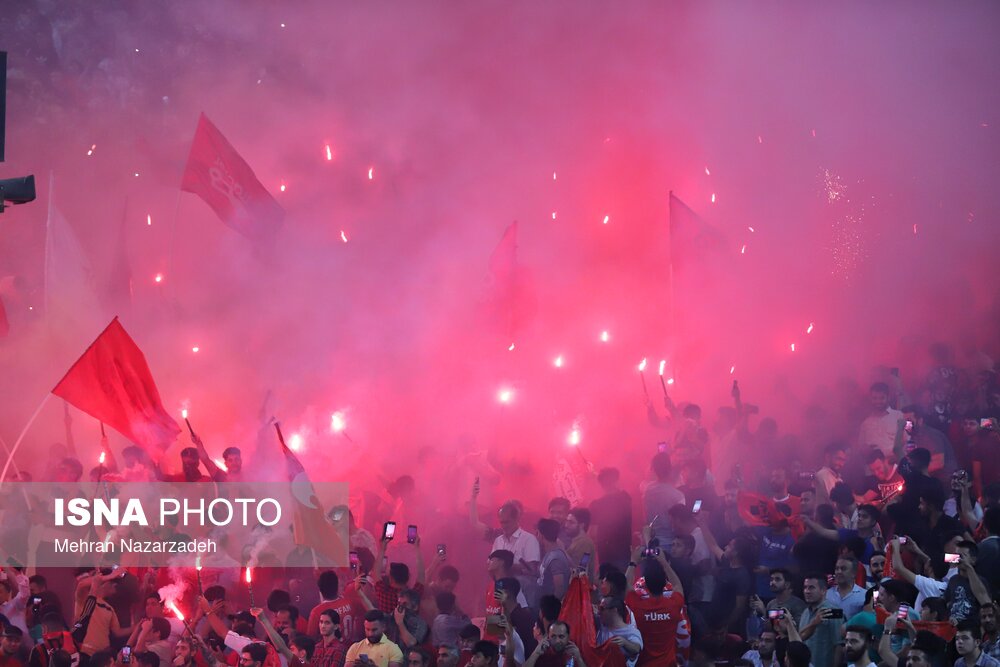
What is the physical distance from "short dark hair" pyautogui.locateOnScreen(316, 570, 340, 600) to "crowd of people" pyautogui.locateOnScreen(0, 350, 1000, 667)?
0.03 ft

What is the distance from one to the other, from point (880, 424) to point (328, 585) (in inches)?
183

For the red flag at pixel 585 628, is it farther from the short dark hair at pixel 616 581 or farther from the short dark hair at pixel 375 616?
the short dark hair at pixel 375 616

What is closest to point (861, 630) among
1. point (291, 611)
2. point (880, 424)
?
point (291, 611)

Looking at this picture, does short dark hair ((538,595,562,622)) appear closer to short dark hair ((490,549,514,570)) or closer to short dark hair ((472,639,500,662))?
short dark hair ((472,639,500,662))

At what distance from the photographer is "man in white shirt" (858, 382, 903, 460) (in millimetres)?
9406

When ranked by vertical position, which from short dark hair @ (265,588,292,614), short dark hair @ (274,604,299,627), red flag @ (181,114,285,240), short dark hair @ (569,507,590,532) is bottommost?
short dark hair @ (274,604,299,627)

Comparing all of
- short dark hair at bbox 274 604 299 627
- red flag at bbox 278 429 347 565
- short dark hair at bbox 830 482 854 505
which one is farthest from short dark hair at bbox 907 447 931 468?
short dark hair at bbox 274 604 299 627

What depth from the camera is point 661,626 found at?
22.0 feet

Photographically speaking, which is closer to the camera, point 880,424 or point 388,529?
point 388,529

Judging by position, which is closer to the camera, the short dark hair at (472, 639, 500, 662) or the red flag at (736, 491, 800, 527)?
the short dark hair at (472, 639, 500, 662)

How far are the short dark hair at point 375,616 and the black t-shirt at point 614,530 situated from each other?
2.01 metres

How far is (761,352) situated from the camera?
1317 centimetres

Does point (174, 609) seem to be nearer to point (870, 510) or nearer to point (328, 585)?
point (328, 585)

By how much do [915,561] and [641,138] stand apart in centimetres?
835
